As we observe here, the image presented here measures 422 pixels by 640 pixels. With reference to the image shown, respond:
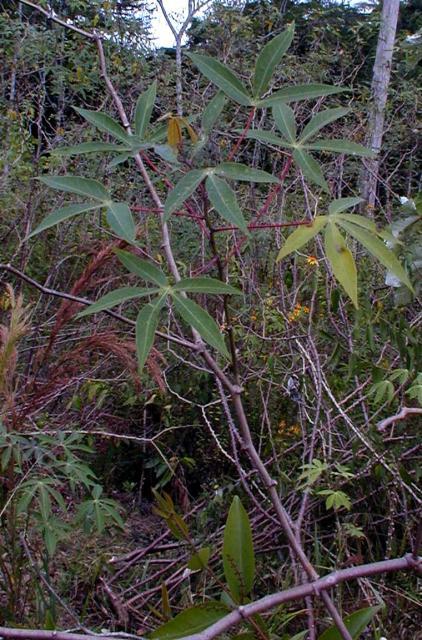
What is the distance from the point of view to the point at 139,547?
2844 mm

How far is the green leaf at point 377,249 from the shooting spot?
2.57ft

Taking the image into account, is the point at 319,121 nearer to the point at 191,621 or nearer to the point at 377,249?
the point at 377,249

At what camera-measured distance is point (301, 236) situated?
0.80 m

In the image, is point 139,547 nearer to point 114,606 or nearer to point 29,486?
point 114,606

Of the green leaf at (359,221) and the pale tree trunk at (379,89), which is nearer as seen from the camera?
the green leaf at (359,221)

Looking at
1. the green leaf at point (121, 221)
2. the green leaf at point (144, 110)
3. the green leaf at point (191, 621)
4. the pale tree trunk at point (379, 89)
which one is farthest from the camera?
the pale tree trunk at point (379, 89)

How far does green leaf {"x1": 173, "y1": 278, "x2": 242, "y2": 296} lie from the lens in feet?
2.64

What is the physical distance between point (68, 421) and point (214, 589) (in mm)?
1054

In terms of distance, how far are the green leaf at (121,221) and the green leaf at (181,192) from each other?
57 millimetres

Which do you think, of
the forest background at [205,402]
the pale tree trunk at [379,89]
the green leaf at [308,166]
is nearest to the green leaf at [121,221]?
the forest background at [205,402]

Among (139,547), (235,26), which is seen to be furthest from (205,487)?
(235,26)

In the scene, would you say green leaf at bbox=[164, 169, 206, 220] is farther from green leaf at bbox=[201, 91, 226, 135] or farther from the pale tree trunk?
the pale tree trunk

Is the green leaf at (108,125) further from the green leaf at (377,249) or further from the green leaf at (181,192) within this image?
the green leaf at (377,249)

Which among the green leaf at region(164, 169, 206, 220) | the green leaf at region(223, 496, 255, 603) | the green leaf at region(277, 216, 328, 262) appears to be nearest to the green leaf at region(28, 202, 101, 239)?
the green leaf at region(164, 169, 206, 220)
